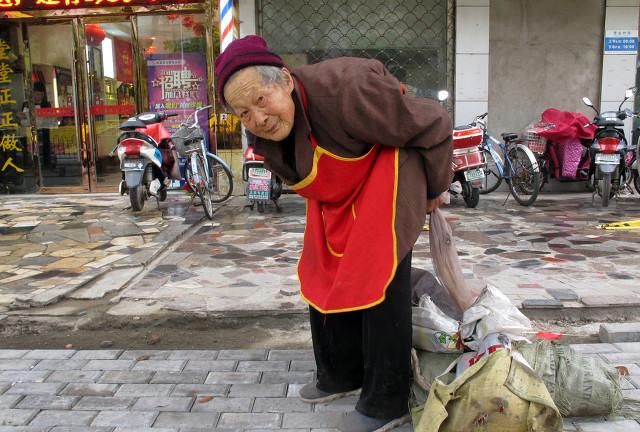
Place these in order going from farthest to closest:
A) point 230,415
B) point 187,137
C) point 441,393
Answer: point 187,137 → point 230,415 → point 441,393

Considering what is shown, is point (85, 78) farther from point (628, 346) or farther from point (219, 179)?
point (628, 346)

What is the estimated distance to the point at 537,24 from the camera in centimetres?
827

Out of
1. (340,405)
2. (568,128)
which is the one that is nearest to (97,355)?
(340,405)

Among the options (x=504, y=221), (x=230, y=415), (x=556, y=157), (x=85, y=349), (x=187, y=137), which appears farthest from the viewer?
(x=556, y=157)

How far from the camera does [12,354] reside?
3119mm

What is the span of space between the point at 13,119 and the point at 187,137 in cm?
360

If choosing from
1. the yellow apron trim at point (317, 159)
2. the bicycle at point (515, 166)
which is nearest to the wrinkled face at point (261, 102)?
the yellow apron trim at point (317, 159)

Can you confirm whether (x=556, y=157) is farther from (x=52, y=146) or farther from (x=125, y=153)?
(x=52, y=146)

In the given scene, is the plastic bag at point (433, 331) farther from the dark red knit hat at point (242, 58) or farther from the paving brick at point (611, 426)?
the dark red knit hat at point (242, 58)

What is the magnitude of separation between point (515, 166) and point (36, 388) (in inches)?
250

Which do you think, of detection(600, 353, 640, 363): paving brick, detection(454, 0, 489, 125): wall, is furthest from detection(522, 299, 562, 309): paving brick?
detection(454, 0, 489, 125): wall

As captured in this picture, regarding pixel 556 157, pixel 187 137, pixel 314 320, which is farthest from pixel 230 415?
pixel 556 157

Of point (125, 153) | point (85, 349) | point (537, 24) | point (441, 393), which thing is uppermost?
point (537, 24)

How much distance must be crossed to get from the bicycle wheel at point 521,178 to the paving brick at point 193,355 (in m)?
5.31
